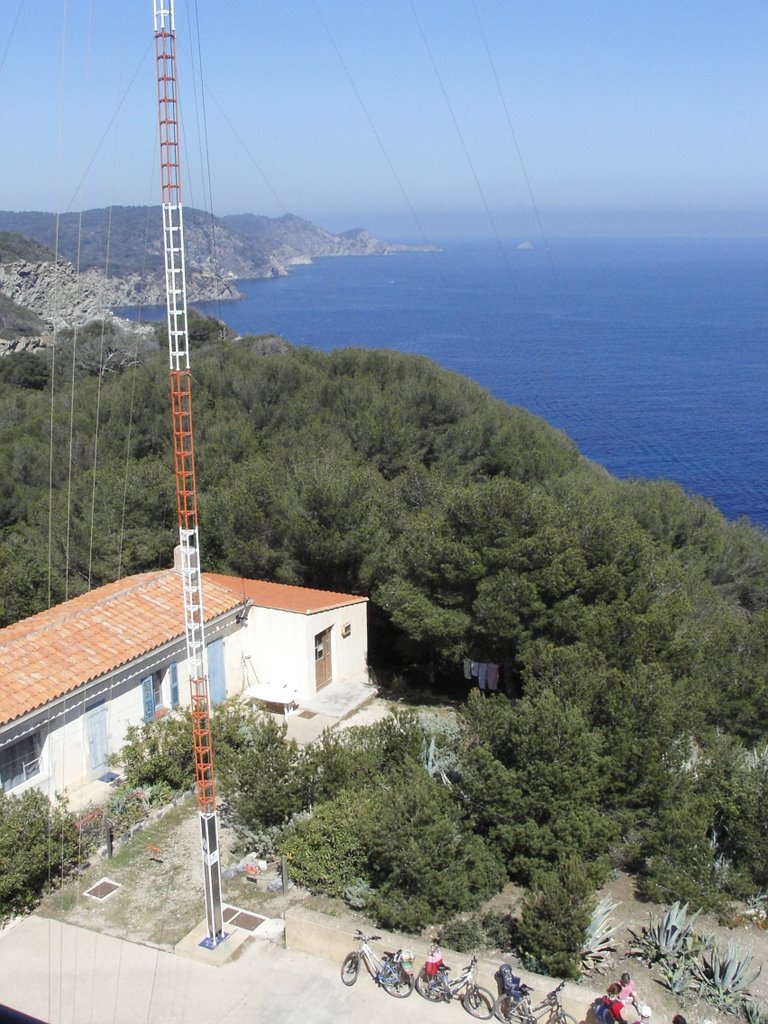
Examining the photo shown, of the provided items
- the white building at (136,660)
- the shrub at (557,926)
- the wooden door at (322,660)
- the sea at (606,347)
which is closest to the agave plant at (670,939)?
the shrub at (557,926)

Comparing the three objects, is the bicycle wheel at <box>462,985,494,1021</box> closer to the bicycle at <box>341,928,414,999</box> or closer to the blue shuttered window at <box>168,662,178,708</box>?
the bicycle at <box>341,928,414,999</box>

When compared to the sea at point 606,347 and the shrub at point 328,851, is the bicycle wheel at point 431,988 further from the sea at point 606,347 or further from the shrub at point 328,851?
the sea at point 606,347

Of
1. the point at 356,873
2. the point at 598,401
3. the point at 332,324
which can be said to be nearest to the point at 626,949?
the point at 356,873

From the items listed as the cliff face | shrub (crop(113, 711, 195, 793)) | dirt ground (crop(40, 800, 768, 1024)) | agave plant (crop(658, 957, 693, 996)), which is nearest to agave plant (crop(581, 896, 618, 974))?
dirt ground (crop(40, 800, 768, 1024))

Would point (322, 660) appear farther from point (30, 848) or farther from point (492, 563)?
point (30, 848)

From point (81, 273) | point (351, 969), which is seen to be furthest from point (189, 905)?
point (81, 273)

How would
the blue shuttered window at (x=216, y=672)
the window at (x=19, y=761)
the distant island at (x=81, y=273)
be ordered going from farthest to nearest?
the distant island at (x=81, y=273), the blue shuttered window at (x=216, y=672), the window at (x=19, y=761)

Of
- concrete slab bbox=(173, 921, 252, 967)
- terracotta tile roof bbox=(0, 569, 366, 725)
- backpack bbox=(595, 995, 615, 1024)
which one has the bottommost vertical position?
concrete slab bbox=(173, 921, 252, 967)
